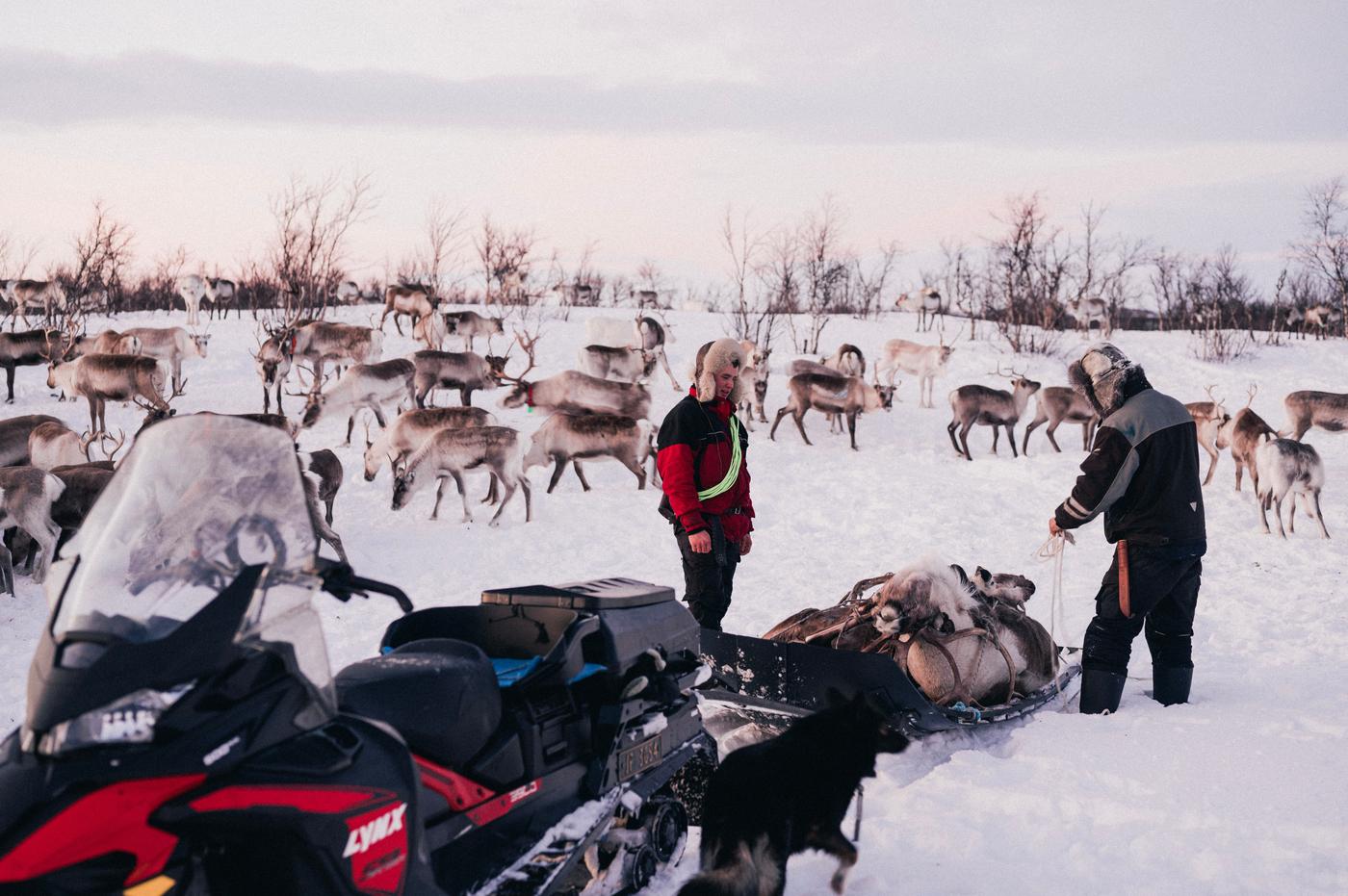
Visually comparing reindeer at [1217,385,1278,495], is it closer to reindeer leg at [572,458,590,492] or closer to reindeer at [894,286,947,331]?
reindeer leg at [572,458,590,492]

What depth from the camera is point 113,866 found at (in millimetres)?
1793

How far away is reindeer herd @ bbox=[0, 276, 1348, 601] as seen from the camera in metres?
11.2

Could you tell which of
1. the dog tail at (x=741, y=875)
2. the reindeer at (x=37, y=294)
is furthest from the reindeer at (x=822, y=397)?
the reindeer at (x=37, y=294)

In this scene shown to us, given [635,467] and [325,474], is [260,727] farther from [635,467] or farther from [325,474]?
[635,467]

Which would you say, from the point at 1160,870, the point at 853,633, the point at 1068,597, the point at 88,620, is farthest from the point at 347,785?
the point at 1068,597

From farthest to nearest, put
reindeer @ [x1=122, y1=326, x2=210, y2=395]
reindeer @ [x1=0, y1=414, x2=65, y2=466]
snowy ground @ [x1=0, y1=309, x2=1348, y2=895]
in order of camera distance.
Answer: reindeer @ [x1=122, y1=326, x2=210, y2=395], reindeer @ [x1=0, y1=414, x2=65, y2=466], snowy ground @ [x1=0, y1=309, x2=1348, y2=895]

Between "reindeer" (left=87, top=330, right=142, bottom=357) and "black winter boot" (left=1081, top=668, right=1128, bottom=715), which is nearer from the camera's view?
"black winter boot" (left=1081, top=668, right=1128, bottom=715)

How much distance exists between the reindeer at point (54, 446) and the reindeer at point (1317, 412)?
1783 centimetres

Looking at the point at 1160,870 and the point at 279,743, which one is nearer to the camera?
the point at 279,743

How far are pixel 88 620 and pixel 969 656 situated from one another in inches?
176

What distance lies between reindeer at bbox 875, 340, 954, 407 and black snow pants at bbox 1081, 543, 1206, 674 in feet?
58.3

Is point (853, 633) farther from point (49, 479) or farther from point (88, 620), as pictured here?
point (49, 479)

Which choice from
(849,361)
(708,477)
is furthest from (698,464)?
(849,361)

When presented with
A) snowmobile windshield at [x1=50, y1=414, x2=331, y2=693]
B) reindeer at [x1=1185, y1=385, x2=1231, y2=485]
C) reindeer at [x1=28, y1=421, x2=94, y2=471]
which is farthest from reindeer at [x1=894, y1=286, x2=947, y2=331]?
snowmobile windshield at [x1=50, y1=414, x2=331, y2=693]
